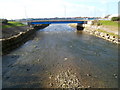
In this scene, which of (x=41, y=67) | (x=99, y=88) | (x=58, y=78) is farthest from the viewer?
(x=41, y=67)

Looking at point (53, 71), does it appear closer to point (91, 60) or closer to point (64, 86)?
point (64, 86)

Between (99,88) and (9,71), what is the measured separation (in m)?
15.5

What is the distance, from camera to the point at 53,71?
68.8ft

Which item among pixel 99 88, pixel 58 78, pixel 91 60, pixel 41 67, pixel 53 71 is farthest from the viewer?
pixel 91 60

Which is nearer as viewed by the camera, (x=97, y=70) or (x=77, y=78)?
(x=77, y=78)

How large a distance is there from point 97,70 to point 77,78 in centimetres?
523

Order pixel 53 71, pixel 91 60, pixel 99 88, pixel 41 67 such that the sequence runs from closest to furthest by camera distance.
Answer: pixel 99 88
pixel 53 71
pixel 41 67
pixel 91 60

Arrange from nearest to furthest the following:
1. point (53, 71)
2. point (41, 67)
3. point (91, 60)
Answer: point (53, 71), point (41, 67), point (91, 60)

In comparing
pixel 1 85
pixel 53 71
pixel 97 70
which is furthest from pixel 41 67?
pixel 97 70

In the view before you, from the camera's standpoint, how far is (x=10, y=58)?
89.0 ft

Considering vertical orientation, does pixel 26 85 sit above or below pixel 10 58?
below

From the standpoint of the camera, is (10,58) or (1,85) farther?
(10,58)

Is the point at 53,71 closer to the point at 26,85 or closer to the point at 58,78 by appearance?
the point at 58,78

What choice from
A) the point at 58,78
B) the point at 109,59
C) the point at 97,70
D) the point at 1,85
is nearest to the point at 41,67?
the point at 58,78
